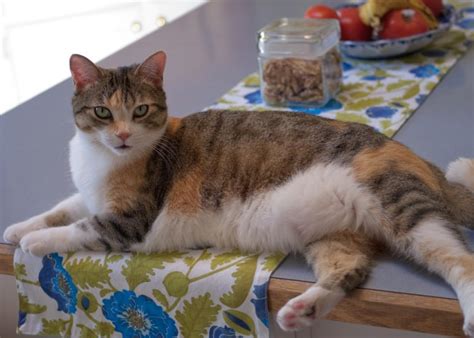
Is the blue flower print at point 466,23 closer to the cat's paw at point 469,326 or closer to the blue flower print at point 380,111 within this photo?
the blue flower print at point 380,111

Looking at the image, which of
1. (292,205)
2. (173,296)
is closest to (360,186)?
(292,205)

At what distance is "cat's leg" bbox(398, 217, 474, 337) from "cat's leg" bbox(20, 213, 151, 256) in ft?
1.44

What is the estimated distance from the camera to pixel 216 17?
8.79 feet

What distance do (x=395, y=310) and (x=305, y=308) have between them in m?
0.13

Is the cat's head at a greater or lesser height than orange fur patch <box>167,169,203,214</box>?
greater

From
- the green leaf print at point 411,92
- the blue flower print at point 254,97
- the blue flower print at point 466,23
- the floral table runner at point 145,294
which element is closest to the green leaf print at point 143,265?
the floral table runner at point 145,294

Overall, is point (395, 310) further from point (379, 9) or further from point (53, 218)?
point (379, 9)

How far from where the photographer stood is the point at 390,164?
126 cm

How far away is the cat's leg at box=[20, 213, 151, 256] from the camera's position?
52.3 inches

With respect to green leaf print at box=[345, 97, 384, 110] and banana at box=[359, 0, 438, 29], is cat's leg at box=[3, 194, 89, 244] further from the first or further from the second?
banana at box=[359, 0, 438, 29]

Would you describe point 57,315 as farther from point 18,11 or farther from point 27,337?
point 18,11

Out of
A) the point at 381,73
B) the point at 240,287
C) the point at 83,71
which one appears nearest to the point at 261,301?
the point at 240,287

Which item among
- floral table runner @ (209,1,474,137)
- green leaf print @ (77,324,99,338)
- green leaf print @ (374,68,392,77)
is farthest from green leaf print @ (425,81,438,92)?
green leaf print @ (77,324,99,338)

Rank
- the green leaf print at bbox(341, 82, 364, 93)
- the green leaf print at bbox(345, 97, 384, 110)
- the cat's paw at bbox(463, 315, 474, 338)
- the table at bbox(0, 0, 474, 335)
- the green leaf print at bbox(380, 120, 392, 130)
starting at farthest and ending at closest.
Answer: the green leaf print at bbox(341, 82, 364, 93) < the green leaf print at bbox(345, 97, 384, 110) < the green leaf print at bbox(380, 120, 392, 130) < the table at bbox(0, 0, 474, 335) < the cat's paw at bbox(463, 315, 474, 338)
